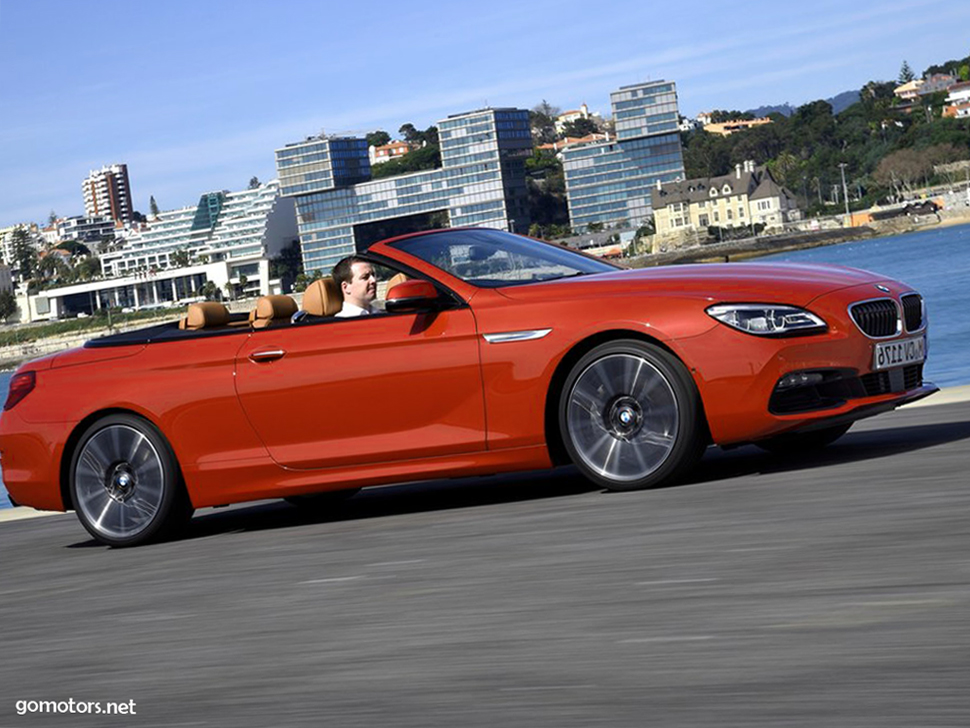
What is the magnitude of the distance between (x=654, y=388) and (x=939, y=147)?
17625 centimetres

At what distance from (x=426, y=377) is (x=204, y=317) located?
1.51 metres

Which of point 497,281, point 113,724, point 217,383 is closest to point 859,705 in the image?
point 113,724

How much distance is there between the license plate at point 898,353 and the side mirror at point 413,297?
6.51 ft

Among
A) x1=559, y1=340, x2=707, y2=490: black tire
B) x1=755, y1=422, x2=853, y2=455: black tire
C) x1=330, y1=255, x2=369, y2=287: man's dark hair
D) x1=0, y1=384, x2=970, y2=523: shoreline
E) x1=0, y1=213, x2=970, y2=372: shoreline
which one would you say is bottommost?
x1=0, y1=213, x2=970, y2=372: shoreline

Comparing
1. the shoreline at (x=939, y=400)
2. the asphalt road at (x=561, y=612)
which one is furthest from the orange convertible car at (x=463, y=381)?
the shoreline at (x=939, y=400)

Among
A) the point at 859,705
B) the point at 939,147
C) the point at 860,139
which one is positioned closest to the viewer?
the point at 859,705

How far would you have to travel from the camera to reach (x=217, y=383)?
7.23 m

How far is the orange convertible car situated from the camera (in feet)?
20.6

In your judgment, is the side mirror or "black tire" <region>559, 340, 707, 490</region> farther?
the side mirror

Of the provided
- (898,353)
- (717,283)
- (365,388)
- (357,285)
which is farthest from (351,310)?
(898,353)

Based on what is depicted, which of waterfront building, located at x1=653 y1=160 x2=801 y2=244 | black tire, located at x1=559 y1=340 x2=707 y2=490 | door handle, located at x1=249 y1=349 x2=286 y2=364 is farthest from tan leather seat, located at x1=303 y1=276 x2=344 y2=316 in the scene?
waterfront building, located at x1=653 y1=160 x2=801 y2=244

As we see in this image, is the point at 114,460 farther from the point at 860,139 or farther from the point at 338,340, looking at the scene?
the point at 860,139

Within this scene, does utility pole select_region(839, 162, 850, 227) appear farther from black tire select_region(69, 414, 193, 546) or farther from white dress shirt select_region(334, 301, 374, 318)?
black tire select_region(69, 414, 193, 546)

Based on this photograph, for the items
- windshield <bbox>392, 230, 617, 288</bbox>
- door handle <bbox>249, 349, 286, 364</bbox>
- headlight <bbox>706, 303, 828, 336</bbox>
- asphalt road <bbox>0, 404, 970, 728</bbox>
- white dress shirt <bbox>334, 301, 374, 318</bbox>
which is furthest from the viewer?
white dress shirt <bbox>334, 301, 374, 318</bbox>
